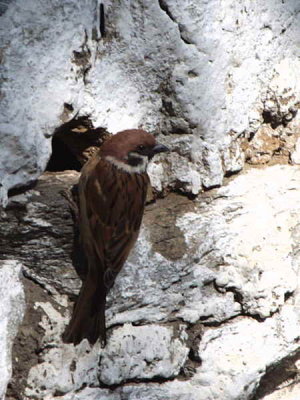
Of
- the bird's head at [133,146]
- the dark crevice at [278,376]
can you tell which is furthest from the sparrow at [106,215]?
the dark crevice at [278,376]

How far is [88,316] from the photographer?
198 cm

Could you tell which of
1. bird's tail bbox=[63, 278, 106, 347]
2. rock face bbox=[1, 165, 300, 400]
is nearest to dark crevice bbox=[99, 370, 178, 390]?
rock face bbox=[1, 165, 300, 400]

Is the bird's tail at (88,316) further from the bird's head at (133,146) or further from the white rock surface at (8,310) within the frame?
the bird's head at (133,146)

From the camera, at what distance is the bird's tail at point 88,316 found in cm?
198

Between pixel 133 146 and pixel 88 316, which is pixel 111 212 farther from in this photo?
pixel 88 316

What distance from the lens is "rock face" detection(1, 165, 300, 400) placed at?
1.98m

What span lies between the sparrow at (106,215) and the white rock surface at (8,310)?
135 millimetres

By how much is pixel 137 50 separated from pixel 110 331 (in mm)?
705

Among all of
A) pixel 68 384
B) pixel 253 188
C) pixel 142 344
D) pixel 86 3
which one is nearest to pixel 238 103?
pixel 253 188

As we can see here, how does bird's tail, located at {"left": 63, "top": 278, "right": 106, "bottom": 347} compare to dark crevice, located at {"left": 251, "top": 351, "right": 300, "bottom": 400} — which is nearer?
bird's tail, located at {"left": 63, "top": 278, "right": 106, "bottom": 347}

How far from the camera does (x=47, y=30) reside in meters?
1.85

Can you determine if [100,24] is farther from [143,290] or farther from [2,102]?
[143,290]

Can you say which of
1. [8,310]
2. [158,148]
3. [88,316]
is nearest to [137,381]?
[88,316]

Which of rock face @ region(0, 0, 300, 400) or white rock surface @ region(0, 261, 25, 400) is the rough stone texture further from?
white rock surface @ region(0, 261, 25, 400)
